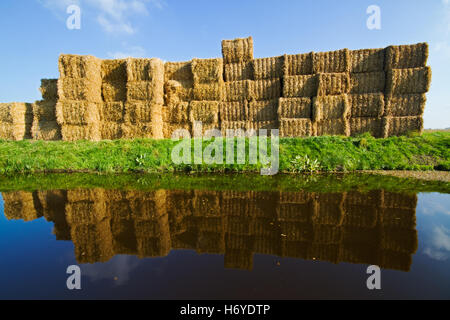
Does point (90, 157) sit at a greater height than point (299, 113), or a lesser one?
lesser

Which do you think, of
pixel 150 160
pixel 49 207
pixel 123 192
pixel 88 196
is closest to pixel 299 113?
pixel 150 160

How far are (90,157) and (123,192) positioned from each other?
6862 millimetres

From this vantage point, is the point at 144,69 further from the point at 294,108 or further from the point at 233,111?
the point at 294,108

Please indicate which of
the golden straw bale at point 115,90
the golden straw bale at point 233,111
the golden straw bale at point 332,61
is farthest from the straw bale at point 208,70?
the golden straw bale at point 332,61

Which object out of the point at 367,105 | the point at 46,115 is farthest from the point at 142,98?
the point at 367,105

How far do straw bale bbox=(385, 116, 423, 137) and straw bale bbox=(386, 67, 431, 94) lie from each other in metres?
1.83

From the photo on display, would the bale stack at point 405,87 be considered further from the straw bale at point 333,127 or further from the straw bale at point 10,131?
the straw bale at point 10,131

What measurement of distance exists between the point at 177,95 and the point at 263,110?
23.2 ft

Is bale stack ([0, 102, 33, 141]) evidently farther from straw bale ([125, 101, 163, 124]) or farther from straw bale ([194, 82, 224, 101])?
straw bale ([194, 82, 224, 101])

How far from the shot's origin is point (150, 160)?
12.5 metres

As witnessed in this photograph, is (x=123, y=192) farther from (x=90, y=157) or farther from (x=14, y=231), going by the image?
(x=90, y=157)

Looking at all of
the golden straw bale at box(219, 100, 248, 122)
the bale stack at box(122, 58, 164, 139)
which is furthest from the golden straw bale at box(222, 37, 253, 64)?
the bale stack at box(122, 58, 164, 139)

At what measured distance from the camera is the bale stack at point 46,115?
1694 centimetres
